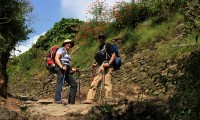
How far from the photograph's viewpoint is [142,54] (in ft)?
51.8

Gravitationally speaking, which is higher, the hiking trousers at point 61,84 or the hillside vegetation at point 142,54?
the hillside vegetation at point 142,54

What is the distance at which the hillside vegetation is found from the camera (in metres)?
6.53

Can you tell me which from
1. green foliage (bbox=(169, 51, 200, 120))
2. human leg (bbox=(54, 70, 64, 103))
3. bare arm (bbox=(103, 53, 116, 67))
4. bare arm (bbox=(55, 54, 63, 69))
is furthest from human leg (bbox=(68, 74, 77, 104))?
green foliage (bbox=(169, 51, 200, 120))

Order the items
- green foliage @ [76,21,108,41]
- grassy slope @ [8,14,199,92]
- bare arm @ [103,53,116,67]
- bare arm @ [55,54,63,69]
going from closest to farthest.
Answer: bare arm @ [55,54,63,69]
bare arm @ [103,53,116,67]
grassy slope @ [8,14,199,92]
green foliage @ [76,21,108,41]

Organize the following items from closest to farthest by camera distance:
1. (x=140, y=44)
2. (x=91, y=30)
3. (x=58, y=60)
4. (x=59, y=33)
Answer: (x=58, y=60)
(x=140, y=44)
(x=91, y=30)
(x=59, y=33)

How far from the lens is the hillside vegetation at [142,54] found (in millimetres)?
6531

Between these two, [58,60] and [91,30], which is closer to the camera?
[58,60]

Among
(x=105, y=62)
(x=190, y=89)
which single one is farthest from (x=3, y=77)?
(x=190, y=89)

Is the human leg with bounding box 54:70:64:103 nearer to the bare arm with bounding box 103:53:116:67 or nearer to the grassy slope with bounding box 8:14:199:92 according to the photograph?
the bare arm with bounding box 103:53:116:67

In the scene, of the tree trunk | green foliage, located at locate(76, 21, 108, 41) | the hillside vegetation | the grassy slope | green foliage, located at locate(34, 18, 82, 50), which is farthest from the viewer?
green foliage, located at locate(34, 18, 82, 50)

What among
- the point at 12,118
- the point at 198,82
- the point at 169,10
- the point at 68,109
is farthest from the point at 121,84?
the point at 198,82

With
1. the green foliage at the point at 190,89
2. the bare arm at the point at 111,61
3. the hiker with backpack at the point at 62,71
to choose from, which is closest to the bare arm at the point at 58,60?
the hiker with backpack at the point at 62,71

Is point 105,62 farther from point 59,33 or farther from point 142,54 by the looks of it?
point 59,33

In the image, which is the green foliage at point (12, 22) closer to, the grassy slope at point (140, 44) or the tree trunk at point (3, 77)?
the tree trunk at point (3, 77)
